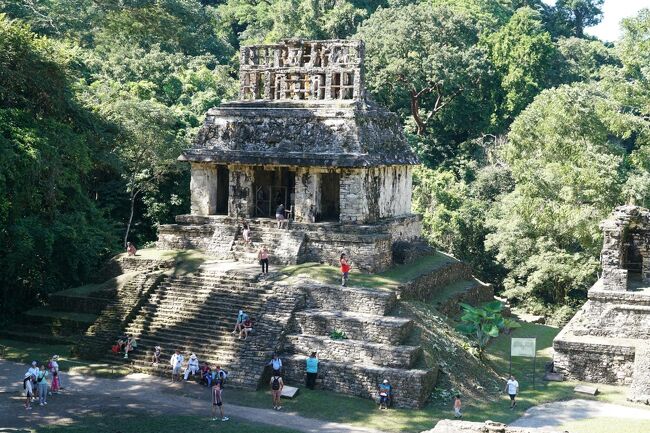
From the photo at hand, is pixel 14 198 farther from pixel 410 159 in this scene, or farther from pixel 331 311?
pixel 410 159

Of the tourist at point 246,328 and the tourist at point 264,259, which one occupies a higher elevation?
the tourist at point 264,259

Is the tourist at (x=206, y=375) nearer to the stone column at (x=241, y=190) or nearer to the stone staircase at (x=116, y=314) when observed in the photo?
the stone staircase at (x=116, y=314)

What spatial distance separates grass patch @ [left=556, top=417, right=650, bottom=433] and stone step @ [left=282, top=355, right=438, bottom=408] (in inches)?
119

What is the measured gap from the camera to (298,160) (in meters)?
25.8

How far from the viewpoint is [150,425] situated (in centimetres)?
1802

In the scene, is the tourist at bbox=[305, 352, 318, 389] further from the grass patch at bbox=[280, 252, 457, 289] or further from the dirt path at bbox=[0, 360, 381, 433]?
the grass patch at bbox=[280, 252, 457, 289]

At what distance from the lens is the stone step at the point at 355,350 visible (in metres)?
20.7

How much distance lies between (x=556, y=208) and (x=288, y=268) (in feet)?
37.9

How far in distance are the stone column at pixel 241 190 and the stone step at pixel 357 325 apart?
18.4 feet

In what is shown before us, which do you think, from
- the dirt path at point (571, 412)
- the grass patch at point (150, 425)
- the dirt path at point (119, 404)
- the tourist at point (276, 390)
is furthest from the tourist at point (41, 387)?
the dirt path at point (571, 412)

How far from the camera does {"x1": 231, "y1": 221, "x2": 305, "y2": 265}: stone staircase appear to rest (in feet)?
82.8

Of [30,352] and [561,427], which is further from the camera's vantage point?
[30,352]

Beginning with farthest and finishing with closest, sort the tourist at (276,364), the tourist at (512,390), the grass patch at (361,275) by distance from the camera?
the grass patch at (361,275), the tourist at (276,364), the tourist at (512,390)

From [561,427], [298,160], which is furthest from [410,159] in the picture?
[561,427]
